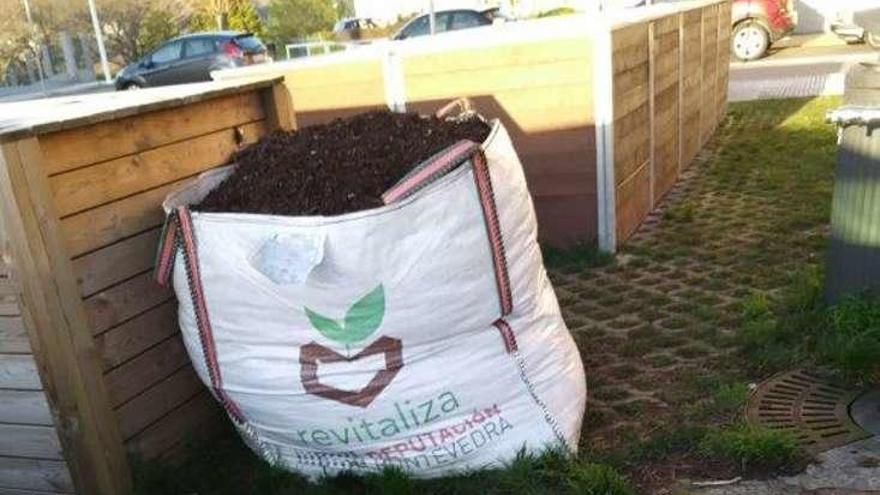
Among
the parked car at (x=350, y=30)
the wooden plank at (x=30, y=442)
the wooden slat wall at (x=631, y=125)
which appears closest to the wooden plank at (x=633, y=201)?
the wooden slat wall at (x=631, y=125)

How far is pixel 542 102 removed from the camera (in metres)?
4.90

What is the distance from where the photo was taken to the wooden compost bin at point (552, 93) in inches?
188

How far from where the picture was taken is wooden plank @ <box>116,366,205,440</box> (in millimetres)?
2818

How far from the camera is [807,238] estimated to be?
495cm

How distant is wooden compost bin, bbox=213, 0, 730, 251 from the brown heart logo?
2.65 m

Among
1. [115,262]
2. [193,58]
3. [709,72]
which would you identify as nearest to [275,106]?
[115,262]

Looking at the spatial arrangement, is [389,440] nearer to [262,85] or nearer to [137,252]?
[137,252]

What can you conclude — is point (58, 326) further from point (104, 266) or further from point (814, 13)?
point (814, 13)

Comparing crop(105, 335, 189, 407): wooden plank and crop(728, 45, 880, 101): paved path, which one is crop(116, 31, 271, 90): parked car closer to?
crop(728, 45, 880, 101): paved path

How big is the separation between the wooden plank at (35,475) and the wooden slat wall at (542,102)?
313cm

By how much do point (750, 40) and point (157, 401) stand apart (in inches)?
596

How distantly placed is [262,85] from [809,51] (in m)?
15.1

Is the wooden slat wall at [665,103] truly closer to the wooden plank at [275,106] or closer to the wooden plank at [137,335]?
the wooden plank at [275,106]

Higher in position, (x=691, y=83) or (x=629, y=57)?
(x=629, y=57)
